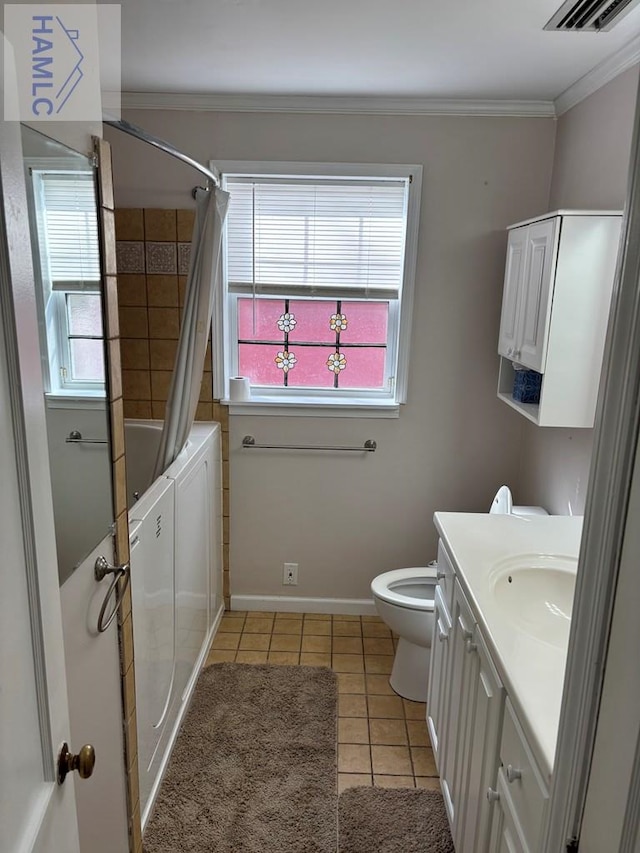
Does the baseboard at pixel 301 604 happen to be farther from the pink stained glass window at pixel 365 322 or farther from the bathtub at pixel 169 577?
the pink stained glass window at pixel 365 322

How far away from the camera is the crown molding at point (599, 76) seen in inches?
78.3

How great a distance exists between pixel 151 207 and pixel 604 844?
2768 mm

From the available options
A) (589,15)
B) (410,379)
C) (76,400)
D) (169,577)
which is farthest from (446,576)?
(589,15)

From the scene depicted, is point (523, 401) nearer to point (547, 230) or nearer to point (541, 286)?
point (541, 286)

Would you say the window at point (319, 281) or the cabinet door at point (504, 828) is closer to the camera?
the cabinet door at point (504, 828)

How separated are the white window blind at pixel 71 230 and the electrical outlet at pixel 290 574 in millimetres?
2160

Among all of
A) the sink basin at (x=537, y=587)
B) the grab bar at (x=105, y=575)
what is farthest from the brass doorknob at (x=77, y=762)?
the sink basin at (x=537, y=587)

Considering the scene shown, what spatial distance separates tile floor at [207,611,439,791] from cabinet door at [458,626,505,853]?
1.86 feet

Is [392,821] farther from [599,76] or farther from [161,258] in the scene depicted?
[599,76]

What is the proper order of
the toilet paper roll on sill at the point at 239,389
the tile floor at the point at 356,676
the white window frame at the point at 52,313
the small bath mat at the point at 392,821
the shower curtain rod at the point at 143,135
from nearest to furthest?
the white window frame at the point at 52,313
the shower curtain rod at the point at 143,135
the small bath mat at the point at 392,821
the tile floor at the point at 356,676
the toilet paper roll on sill at the point at 239,389

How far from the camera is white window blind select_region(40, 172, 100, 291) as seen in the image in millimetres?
1134

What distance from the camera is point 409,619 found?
2.47 metres

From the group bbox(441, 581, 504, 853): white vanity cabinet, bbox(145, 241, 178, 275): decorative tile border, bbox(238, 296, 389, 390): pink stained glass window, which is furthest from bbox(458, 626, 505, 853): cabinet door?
bbox(145, 241, 178, 275): decorative tile border

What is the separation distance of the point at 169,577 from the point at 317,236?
166cm
